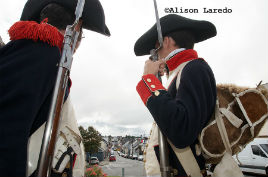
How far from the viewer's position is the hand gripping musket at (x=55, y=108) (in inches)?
46.6

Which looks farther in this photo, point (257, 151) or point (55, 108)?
point (257, 151)

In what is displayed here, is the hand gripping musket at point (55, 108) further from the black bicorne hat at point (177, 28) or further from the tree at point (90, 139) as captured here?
the tree at point (90, 139)

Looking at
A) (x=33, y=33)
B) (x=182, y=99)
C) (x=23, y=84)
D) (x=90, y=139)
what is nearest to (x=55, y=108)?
(x=23, y=84)

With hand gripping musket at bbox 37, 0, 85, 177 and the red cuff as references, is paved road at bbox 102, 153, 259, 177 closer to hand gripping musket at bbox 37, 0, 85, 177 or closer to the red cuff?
the red cuff

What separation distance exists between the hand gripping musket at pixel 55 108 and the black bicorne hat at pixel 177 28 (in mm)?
1191

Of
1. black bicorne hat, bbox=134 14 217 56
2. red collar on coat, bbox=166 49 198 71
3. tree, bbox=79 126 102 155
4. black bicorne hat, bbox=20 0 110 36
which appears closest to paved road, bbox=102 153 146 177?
tree, bbox=79 126 102 155

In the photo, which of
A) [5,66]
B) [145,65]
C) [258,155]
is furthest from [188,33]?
[258,155]

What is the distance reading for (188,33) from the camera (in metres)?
2.31

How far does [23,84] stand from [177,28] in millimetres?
1805

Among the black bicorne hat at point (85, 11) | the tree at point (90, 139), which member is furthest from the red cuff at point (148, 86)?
the tree at point (90, 139)

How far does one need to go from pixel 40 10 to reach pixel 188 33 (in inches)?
66.0

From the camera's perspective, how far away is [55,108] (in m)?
1.29

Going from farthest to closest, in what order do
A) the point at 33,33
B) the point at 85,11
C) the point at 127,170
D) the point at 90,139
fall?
1. the point at 90,139
2. the point at 127,170
3. the point at 85,11
4. the point at 33,33

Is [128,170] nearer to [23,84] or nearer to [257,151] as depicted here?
[257,151]
